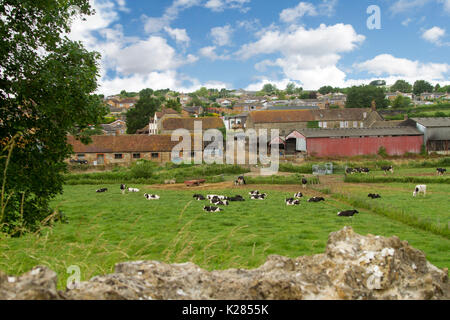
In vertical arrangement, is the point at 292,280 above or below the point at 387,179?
above

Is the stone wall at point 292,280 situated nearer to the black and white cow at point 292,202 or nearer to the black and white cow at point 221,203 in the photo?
the black and white cow at point 221,203

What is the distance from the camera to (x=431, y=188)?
113 feet

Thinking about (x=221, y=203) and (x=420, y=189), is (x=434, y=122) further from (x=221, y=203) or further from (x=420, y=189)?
(x=221, y=203)

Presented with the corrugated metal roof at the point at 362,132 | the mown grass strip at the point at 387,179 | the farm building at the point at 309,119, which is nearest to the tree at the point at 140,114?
the farm building at the point at 309,119

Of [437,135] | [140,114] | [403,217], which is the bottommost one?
[403,217]

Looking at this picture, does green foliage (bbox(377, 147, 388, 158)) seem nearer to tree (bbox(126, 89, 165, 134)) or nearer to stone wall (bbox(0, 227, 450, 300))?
→ tree (bbox(126, 89, 165, 134))

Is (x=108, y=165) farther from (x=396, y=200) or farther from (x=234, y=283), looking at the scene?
(x=234, y=283)

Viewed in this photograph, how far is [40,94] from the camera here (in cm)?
1188

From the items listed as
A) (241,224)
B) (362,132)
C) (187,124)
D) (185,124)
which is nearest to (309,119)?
(362,132)

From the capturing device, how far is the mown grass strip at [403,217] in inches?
711

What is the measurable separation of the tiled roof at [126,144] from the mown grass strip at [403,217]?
39846mm

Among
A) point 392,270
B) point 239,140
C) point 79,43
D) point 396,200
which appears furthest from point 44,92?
point 239,140

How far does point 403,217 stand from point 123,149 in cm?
4986

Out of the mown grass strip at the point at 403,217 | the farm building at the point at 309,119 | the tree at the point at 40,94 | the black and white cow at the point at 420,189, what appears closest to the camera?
the tree at the point at 40,94
